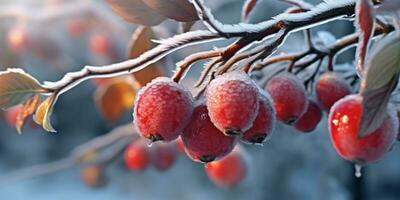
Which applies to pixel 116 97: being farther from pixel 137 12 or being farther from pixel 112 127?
pixel 112 127

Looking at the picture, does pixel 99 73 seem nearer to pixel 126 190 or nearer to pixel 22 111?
pixel 22 111

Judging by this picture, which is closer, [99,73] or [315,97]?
[99,73]

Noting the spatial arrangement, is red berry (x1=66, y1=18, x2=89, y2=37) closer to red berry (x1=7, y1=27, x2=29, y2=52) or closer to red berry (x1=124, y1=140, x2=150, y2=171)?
red berry (x1=7, y1=27, x2=29, y2=52)

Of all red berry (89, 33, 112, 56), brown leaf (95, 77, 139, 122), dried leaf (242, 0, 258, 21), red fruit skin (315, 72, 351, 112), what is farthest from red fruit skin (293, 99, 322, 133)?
red berry (89, 33, 112, 56)

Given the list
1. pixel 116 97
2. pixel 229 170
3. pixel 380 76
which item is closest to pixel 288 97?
pixel 380 76

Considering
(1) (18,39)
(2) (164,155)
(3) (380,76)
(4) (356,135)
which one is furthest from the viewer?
(1) (18,39)

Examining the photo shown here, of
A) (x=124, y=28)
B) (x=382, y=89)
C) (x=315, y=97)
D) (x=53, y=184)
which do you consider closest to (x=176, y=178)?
(x=53, y=184)
